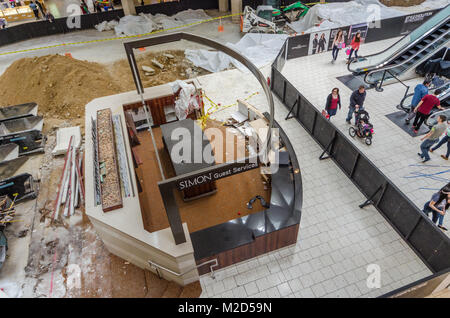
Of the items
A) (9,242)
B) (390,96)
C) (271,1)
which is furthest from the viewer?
(271,1)

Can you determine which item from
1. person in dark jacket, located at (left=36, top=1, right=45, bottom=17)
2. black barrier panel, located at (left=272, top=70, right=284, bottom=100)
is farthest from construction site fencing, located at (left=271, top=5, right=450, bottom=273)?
person in dark jacket, located at (left=36, top=1, right=45, bottom=17)

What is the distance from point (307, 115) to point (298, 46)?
19.4 ft

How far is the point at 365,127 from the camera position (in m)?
10.0

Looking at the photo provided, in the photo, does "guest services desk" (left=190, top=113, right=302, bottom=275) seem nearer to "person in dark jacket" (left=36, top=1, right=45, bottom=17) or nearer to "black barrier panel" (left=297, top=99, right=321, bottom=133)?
"black barrier panel" (left=297, top=99, right=321, bottom=133)

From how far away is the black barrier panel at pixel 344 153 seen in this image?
8.67 metres

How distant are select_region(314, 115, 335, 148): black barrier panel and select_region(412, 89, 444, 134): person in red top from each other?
338 cm

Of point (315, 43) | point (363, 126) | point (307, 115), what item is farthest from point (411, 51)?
point (307, 115)

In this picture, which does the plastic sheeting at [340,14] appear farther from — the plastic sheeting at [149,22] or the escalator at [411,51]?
the plastic sheeting at [149,22]

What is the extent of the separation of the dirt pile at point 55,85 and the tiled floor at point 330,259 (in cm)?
1041

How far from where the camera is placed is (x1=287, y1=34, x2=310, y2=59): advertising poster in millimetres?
14561

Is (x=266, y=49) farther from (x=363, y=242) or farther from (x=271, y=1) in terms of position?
(x=363, y=242)

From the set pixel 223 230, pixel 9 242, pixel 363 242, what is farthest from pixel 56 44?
pixel 363 242

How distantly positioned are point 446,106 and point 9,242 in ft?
51.9

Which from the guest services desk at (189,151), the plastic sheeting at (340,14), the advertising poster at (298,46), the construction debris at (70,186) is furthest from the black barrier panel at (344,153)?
the plastic sheeting at (340,14)
